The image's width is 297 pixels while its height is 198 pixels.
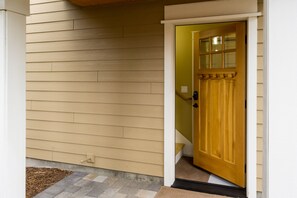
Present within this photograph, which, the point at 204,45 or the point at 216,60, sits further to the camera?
the point at 204,45

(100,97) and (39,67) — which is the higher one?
(39,67)

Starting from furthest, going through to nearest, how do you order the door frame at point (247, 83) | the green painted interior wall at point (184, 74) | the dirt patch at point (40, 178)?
1. the green painted interior wall at point (184, 74)
2. the dirt patch at point (40, 178)
3. the door frame at point (247, 83)

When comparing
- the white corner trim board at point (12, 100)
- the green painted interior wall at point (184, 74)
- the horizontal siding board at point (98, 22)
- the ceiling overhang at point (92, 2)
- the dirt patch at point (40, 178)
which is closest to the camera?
the white corner trim board at point (12, 100)

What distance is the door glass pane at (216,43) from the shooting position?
130 inches

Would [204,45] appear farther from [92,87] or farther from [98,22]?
[92,87]

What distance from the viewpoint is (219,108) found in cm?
332

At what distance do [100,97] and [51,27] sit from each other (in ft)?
4.63

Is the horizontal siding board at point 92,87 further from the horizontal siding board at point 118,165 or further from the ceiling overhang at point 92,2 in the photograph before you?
the ceiling overhang at point 92,2

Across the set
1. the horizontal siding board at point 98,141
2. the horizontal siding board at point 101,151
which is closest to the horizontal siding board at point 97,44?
the horizontal siding board at point 98,141

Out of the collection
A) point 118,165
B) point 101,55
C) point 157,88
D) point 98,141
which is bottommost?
point 118,165

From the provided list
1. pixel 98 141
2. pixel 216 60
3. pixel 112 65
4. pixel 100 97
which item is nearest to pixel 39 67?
pixel 100 97

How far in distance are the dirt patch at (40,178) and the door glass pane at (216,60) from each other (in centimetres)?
267
